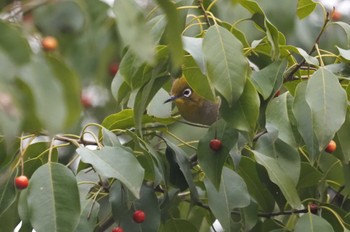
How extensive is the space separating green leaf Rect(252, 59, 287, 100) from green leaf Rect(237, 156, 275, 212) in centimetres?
40

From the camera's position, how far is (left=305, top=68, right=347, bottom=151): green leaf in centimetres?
257

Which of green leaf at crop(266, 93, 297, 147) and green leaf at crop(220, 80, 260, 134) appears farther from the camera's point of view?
green leaf at crop(266, 93, 297, 147)

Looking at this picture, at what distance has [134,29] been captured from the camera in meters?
1.27

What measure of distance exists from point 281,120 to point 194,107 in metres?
0.85

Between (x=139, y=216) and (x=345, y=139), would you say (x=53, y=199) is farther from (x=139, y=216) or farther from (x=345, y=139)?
(x=345, y=139)

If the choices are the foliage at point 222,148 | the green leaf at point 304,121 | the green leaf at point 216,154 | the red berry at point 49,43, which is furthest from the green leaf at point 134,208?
the red berry at point 49,43

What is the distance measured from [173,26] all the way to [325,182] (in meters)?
2.05

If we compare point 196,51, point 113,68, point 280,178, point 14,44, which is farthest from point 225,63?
point 113,68

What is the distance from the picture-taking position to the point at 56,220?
246 centimetres

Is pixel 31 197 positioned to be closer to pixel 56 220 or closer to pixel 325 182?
pixel 56 220

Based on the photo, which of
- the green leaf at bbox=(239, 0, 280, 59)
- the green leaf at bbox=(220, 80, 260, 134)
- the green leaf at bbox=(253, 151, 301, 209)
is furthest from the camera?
the green leaf at bbox=(253, 151, 301, 209)

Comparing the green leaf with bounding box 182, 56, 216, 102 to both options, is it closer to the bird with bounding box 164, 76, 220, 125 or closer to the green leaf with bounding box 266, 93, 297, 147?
the green leaf with bounding box 266, 93, 297, 147

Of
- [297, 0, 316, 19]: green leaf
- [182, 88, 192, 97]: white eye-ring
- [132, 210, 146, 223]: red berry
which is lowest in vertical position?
[182, 88, 192, 97]: white eye-ring

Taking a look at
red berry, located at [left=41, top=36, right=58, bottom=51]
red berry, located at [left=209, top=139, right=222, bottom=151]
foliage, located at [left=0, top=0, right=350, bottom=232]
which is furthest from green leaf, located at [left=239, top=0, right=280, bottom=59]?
red berry, located at [left=41, top=36, right=58, bottom=51]
